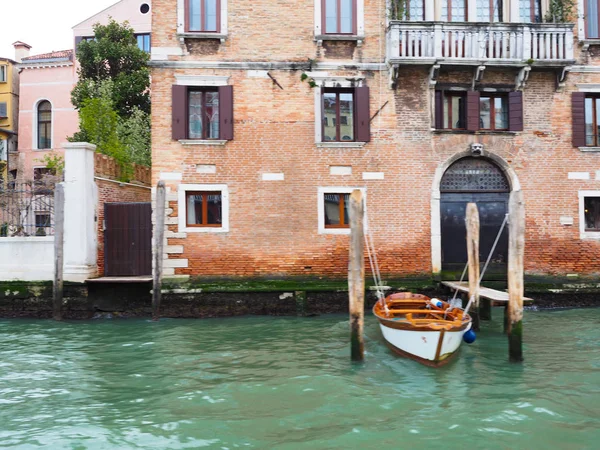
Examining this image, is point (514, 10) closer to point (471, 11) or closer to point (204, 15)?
point (471, 11)

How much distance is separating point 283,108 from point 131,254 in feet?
16.6

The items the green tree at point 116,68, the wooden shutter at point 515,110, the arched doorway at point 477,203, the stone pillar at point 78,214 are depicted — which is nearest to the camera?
the stone pillar at point 78,214

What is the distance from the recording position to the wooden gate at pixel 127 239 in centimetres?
1380

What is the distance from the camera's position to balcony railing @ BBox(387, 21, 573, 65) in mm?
13242

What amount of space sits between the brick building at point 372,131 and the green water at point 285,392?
2.96 metres

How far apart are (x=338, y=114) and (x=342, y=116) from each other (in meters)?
0.11

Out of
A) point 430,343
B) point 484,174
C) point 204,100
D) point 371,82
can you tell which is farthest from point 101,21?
point 430,343

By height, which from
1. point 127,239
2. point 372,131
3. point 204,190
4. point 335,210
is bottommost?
point 127,239

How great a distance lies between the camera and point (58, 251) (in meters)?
12.7

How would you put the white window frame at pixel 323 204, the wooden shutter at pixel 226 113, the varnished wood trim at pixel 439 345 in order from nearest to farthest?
the varnished wood trim at pixel 439 345 → the wooden shutter at pixel 226 113 → the white window frame at pixel 323 204

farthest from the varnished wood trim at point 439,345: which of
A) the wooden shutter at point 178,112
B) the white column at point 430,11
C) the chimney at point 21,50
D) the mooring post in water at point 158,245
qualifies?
the chimney at point 21,50

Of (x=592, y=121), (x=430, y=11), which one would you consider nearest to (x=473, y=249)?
(x=592, y=121)

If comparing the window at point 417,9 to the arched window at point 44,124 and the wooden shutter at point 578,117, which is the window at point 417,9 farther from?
the arched window at point 44,124

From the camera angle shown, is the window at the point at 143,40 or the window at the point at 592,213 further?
the window at the point at 143,40
